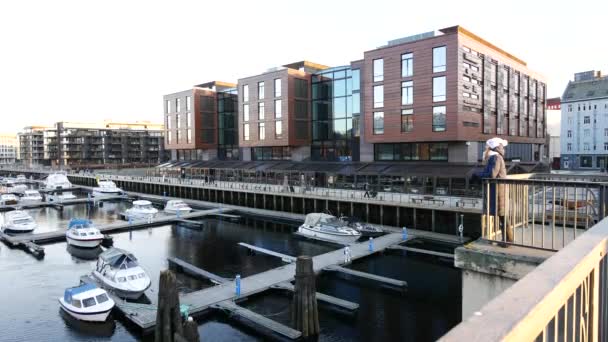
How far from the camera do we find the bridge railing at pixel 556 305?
2.15 meters

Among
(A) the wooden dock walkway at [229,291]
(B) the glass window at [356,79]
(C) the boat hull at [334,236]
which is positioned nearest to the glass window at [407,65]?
(B) the glass window at [356,79]

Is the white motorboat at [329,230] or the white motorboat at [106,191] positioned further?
the white motorboat at [106,191]

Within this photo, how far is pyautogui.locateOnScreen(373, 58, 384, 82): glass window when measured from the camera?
2064 inches

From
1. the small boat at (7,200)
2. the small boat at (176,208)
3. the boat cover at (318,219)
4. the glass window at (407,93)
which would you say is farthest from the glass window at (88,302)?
the small boat at (7,200)

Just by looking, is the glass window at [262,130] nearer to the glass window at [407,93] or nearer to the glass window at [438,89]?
the glass window at [407,93]

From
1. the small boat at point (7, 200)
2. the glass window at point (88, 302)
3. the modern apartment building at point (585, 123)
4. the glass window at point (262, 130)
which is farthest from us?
the modern apartment building at point (585, 123)

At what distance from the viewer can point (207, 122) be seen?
278ft

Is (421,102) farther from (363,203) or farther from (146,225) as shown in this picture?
(146,225)

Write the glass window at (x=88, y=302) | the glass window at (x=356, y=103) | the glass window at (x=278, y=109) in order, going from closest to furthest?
the glass window at (x=88, y=302) → the glass window at (x=356, y=103) → the glass window at (x=278, y=109)

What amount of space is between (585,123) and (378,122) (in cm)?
5709

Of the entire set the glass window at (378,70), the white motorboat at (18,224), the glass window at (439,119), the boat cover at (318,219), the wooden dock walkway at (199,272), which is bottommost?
the wooden dock walkway at (199,272)

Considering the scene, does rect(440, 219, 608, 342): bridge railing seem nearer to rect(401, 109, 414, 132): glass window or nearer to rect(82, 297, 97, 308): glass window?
rect(82, 297, 97, 308): glass window

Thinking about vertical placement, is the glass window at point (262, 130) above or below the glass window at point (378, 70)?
below

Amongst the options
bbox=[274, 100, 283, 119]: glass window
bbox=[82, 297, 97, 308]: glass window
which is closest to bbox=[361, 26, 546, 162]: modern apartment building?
bbox=[274, 100, 283, 119]: glass window
